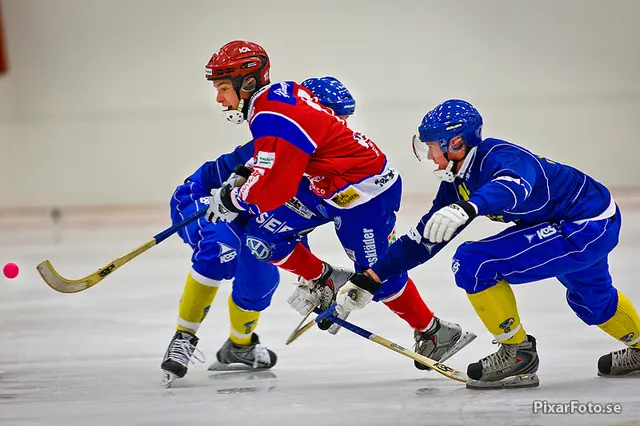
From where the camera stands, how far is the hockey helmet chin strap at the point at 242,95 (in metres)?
3.50

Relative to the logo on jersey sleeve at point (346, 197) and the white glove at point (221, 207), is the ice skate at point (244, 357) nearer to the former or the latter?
the white glove at point (221, 207)

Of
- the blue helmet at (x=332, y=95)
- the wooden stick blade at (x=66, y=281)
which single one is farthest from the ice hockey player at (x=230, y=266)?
the wooden stick blade at (x=66, y=281)

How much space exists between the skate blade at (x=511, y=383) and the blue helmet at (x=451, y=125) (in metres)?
0.78

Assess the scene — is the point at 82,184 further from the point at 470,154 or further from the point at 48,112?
the point at 470,154

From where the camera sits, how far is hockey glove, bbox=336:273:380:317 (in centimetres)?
312

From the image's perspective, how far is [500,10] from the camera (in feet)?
35.7

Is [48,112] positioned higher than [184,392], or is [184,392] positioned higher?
[184,392]

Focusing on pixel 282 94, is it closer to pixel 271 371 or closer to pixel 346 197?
pixel 346 197

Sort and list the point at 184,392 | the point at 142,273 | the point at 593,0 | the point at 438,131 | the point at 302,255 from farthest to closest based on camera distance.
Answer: the point at 593,0 → the point at 142,273 → the point at 302,255 → the point at 184,392 → the point at 438,131

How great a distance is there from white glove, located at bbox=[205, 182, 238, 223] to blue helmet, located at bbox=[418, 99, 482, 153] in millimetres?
772

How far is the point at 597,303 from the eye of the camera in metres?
3.31

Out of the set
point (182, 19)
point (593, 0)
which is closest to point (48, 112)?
point (182, 19)

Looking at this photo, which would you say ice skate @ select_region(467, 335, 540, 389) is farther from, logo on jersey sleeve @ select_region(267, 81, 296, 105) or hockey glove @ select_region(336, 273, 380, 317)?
logo on jersey sleeve @ select_region(267, 81, 296, 105)

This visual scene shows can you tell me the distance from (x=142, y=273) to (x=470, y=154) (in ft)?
12.3
